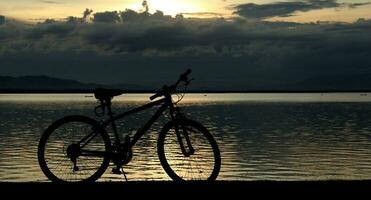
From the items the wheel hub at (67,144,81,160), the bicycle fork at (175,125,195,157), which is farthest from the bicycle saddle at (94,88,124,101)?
the bicycle fork at (175,125,195,157)

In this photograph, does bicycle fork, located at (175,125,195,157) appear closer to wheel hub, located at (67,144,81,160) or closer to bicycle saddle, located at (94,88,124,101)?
bicycle saddle, located at (94,88,124,101)

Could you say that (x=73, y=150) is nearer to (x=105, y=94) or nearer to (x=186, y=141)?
(x=105, y=94)

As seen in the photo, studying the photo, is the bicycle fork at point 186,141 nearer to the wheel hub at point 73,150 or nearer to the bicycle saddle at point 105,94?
the bicycle saddle at point 105,94
